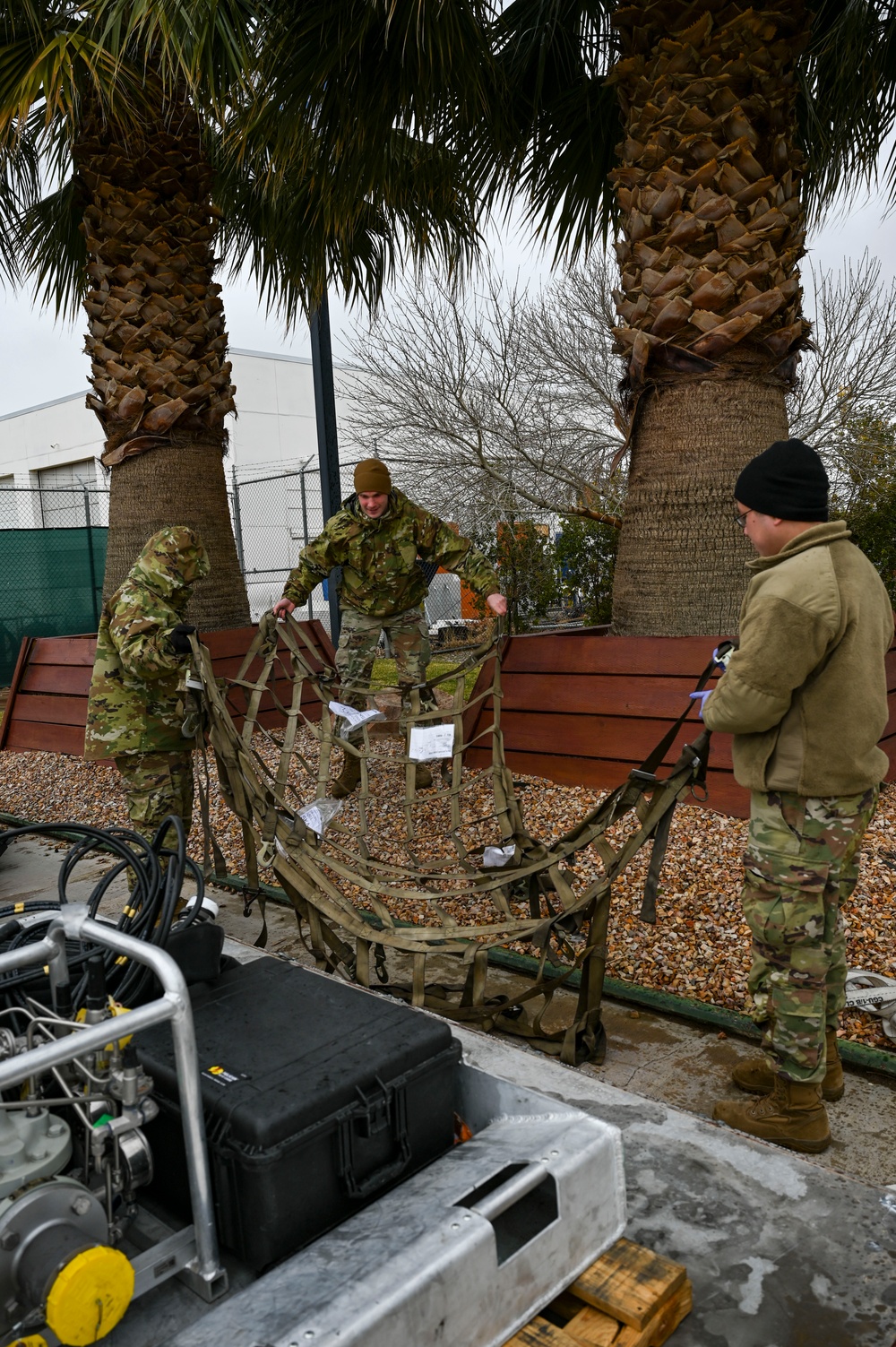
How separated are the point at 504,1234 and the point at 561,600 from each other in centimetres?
877

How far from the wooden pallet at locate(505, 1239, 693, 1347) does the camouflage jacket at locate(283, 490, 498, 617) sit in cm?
374

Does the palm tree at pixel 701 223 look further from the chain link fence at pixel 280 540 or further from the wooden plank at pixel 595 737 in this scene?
the chain link fence at pixel 280 540

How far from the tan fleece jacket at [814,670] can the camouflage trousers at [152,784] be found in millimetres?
2659

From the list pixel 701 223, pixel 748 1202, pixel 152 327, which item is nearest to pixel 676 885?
pixel 748 1202

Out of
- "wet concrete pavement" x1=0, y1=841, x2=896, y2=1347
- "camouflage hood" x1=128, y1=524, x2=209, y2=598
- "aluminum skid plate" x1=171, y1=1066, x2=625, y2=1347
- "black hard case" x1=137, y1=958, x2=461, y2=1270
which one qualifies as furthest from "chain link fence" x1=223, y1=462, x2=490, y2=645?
"aluminum skid plate" x1=171, y1=1066, x2=625, y2=1347

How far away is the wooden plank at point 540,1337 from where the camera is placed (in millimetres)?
1564

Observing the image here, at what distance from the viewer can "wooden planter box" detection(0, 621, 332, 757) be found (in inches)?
293

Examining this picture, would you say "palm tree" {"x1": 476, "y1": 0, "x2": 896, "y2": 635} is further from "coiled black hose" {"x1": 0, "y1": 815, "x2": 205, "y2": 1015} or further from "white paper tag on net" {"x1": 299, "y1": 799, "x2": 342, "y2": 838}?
"coiled black hose" {"x1": 0, "y1": 815, "x2": 205, "y2": 1015}

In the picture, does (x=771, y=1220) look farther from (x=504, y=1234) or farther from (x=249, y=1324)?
(x=249, y=1324)

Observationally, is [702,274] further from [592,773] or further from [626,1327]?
[626,1327]

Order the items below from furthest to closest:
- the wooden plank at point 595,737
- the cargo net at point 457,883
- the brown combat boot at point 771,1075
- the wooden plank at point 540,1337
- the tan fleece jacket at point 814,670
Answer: the wooden plank at point 595,737, the cargo net at point 457,883, the brown combat boot at point 771,1075, the tan fleece jacket at point 814,670, the wooden plank at point 540,1337

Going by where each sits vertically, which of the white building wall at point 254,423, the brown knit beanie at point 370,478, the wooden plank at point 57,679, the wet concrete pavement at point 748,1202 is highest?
the white building wall at point 254,423

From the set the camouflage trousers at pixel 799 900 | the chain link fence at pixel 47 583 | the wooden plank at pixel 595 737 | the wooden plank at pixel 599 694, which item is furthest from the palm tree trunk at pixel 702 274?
the chain link fence at pixel 47 583

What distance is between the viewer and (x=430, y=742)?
390 cm
